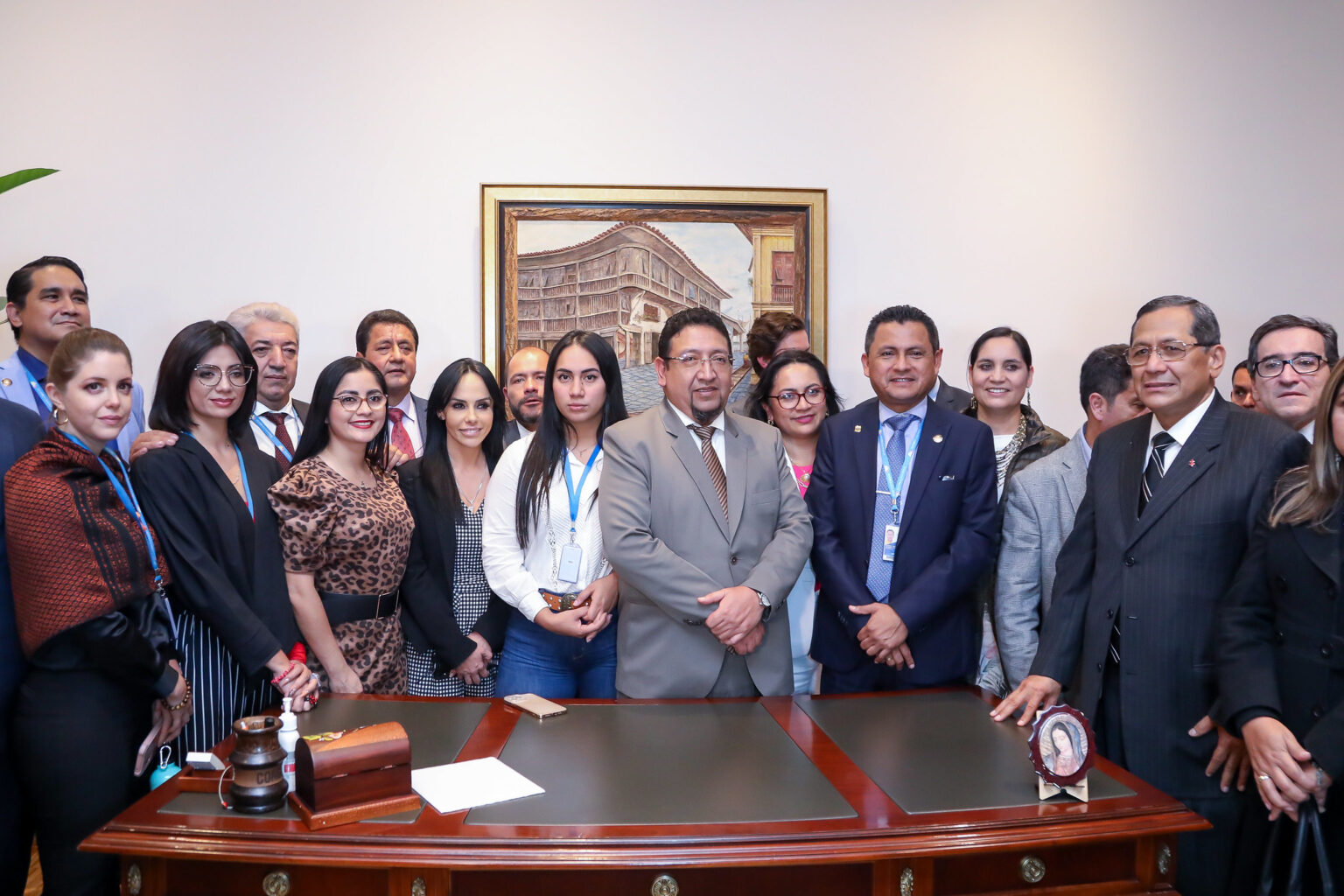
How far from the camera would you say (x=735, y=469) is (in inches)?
107

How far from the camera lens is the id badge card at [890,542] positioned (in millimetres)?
2846

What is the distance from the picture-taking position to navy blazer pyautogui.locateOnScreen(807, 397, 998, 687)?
2.79m

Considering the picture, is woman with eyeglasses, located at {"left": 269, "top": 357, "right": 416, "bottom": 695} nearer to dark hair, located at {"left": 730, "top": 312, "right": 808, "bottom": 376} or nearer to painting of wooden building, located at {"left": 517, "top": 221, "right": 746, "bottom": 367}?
painting of wooden building, located at {"left": 517, "top": 221, "right": 746, "bottom": 367}

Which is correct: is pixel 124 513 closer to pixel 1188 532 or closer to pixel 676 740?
pixel 676 740

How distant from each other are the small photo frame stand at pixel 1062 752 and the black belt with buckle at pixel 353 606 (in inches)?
73.8

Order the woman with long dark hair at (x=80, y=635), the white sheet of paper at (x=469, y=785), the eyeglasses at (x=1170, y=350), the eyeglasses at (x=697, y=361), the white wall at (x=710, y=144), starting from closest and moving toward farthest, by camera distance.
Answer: the white sheet of paper at (x=469, y=785) < the woman with long dark hair at (x=80, y=635) < the eyeglasses at (x=1170, y=350) < the eyeglasses at (x=697, y=361) < the white wall at (x=710, y=144)

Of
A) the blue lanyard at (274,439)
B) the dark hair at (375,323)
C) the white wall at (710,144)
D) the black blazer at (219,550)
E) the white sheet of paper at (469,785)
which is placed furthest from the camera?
the white wall at (710,144)

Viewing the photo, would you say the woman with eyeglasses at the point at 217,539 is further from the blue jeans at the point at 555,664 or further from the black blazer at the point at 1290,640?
the black blazer at the point at 1290,640

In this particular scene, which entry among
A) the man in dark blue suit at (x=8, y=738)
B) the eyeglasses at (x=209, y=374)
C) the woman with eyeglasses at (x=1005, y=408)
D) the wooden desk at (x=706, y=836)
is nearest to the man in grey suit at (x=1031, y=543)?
the woman with eyeglasses at (x=1005, y=408)

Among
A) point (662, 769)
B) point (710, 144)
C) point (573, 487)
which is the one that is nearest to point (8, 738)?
point (573, 487)

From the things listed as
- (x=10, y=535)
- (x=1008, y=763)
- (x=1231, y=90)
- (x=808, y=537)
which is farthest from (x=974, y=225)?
(x=10, y=535)

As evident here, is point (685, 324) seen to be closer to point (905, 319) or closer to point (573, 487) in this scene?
point (573, 487)

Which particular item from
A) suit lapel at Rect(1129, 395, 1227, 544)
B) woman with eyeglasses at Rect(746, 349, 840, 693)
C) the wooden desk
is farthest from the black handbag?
woman with eyeglasses at Rect(746, 349, 840, 693)

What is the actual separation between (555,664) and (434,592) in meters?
0.46
